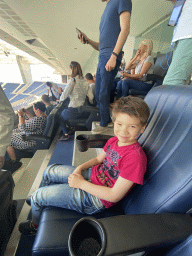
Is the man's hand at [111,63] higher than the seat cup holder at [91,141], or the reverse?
the man's hand at [111,63]

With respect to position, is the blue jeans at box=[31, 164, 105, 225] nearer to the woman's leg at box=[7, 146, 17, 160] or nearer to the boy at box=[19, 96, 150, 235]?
the boy at box=[19, 96, 150, 235]

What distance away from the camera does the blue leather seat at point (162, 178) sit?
1.40 feet

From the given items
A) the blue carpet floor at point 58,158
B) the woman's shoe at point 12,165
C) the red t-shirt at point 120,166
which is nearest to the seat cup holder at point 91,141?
the red t-shirt at point 120,166

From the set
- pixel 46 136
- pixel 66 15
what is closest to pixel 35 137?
pixel 46 136

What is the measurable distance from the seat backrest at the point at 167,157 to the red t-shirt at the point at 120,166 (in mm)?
60

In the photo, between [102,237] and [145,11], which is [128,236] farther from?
[145,11]

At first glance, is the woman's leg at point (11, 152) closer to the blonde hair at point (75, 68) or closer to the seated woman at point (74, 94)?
the seated woman at point (74, 94)

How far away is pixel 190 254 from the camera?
321 millimetres

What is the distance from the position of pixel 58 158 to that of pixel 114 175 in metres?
1.33

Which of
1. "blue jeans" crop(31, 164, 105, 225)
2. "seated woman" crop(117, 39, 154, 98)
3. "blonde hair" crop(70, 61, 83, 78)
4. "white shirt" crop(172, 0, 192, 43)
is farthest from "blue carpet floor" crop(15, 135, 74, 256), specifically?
"white shirt" crop(172, 0, 192, 43)

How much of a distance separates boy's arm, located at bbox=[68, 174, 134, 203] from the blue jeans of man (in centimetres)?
97

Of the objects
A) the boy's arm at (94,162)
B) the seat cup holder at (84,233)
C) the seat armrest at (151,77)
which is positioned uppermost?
the seat armrest at (151,77)

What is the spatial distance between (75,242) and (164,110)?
640mm

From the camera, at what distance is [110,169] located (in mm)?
718
